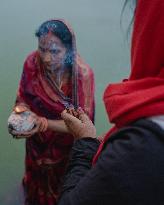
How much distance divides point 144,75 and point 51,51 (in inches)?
26.0

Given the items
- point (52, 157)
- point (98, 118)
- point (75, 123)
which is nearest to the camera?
point (75, 123)

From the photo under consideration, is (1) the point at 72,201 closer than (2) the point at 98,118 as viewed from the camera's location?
Yes

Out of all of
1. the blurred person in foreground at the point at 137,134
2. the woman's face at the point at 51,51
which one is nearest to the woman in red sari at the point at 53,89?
the woman's face at the point at 51,51

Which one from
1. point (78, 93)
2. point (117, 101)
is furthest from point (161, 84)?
point (78, 93)

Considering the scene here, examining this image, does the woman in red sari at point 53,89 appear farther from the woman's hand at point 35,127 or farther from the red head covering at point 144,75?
the red head covering at point 144,75

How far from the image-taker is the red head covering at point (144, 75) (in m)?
0.40

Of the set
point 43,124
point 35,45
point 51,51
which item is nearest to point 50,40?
point 51,51

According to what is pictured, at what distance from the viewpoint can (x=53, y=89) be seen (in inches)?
42.9

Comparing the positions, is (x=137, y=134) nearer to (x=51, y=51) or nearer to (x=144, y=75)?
(x=144, y=75)

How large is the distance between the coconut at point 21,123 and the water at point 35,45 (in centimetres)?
48

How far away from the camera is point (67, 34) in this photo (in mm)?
1039

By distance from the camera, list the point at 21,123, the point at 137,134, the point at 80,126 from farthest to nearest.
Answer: the point at 21,123
the point at 80,126
the point at 137,134

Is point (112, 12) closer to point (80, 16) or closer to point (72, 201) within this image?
point (80, 16)

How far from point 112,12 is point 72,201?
3.87 feet
